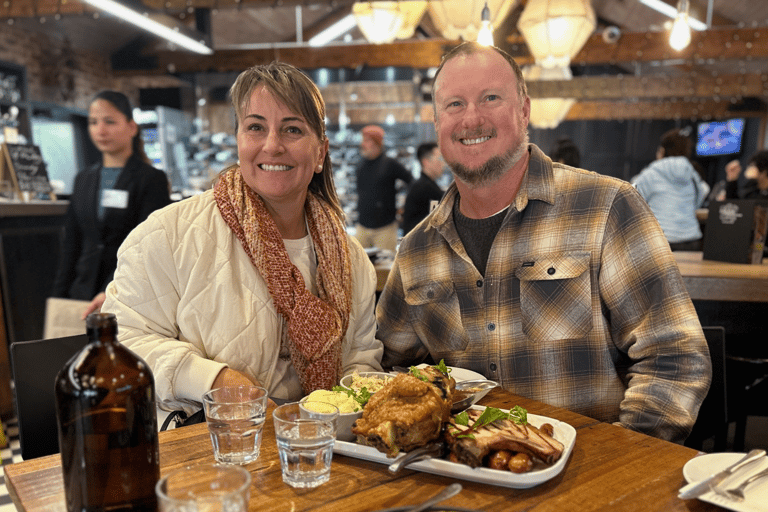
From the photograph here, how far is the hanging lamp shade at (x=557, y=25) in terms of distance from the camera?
12.4 ft

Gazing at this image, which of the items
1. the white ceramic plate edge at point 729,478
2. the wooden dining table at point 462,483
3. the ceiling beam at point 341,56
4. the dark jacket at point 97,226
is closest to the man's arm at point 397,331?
the wooden dining table at point 462,483

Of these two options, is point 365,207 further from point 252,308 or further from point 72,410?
point 72,410

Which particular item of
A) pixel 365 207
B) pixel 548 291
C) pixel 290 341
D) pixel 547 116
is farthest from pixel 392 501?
pixel 547 116

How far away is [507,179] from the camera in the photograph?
186 cm

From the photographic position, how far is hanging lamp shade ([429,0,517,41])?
12.1 feet

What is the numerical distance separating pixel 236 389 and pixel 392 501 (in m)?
0.41

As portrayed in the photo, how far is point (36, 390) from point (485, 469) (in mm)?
1298

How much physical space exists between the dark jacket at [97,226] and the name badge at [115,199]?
16 millimetres

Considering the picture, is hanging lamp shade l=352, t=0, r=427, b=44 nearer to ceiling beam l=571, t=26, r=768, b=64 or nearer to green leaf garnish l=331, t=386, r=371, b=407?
green leaf garnish l=331, t=386, r=371, b=407

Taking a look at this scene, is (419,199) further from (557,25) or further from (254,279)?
(254,279)

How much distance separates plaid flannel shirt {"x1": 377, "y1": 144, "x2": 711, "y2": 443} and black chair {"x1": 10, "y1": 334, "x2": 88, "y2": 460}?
109 centimetres

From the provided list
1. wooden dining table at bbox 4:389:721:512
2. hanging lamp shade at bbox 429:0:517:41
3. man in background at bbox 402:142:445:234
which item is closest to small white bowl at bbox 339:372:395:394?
wooden dining table at bbox 4:389:721:512

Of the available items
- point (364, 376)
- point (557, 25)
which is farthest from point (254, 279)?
point (557, 25)

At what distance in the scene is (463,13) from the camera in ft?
12.4
